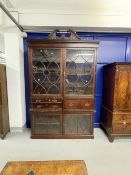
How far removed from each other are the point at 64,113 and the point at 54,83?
0.67 meters

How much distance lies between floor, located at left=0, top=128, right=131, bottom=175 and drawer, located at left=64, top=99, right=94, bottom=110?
0.70 meters

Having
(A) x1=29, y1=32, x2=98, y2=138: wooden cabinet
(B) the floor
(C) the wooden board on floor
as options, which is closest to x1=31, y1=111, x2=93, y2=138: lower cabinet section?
(A) x1=29, y1=32, x2=98, y2=138: wooden cabinet

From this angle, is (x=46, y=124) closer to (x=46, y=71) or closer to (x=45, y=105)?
(x=45, y=105)

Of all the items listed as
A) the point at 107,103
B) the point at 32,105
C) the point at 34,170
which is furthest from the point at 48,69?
the point at 34,170

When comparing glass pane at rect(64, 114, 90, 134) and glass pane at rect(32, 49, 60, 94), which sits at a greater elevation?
glass pane at rect(32, 49, 60, 94)

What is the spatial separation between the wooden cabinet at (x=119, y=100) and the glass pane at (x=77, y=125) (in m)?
0.48

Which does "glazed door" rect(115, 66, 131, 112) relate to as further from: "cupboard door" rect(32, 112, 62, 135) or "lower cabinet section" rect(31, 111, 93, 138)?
"cupboard door" rect(32, 112, 62, 135)

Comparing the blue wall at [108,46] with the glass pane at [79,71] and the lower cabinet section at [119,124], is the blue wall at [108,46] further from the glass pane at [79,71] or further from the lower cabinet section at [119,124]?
the lower cabinet section at [119,124]

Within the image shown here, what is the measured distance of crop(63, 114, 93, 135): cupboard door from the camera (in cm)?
311

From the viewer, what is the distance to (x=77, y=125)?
313 centimetres

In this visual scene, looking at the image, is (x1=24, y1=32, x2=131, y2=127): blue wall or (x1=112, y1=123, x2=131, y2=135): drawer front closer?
(x1=112, y1=123, x2=131, y2=135): drawer front

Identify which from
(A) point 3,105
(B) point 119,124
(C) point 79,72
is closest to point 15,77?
(A) point 3,105

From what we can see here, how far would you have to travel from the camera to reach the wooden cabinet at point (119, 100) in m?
2.79

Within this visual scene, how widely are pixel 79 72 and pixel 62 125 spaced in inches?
47.1
